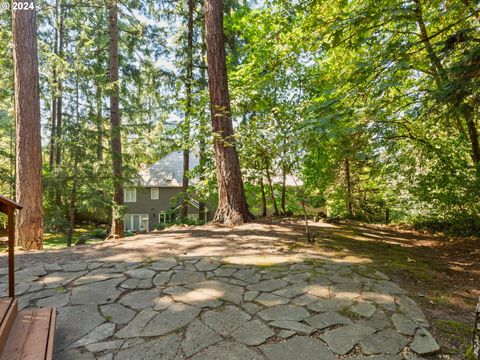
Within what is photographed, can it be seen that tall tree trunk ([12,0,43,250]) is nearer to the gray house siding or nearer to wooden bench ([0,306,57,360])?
wooden bench ([0,306,57,360])

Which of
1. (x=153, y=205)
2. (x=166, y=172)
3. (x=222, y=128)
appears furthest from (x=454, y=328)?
(x=153, y=205)

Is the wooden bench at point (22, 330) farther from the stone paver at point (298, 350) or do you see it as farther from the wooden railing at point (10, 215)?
the stone paver at point (298, 350)

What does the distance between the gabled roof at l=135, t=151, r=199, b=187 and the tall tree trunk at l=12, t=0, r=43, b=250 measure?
1399 cm

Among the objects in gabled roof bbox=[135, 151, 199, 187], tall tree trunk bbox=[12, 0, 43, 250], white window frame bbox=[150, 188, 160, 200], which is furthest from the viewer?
white window frame bbox=[150, 188, 160, 200]

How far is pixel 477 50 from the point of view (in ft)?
10.9

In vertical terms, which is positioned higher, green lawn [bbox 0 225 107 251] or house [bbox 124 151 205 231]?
house [bbox 124 151 205 231]

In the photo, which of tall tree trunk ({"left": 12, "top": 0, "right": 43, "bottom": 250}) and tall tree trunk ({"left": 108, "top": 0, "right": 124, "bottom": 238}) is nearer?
tall tree trunk ({"left": 12, "top": 0, "right": 43, "bottom": 250})

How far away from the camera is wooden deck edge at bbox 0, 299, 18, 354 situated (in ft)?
5.74

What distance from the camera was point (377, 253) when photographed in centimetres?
446

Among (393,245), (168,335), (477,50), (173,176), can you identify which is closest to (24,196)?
(168,335)

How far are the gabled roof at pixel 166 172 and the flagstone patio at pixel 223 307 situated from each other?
1627 cm

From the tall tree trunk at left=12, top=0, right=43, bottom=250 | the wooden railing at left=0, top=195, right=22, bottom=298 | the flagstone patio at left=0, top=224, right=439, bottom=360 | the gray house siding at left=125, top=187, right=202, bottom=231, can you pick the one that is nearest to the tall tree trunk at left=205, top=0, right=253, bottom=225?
the flagstone patio at left=0, top=224, right=439, bottom=360

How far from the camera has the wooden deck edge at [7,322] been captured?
68.9 inches

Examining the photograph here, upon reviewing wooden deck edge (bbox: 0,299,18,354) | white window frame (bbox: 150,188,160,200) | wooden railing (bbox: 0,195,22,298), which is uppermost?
white window frame (bbox: 150,188,160,200)
